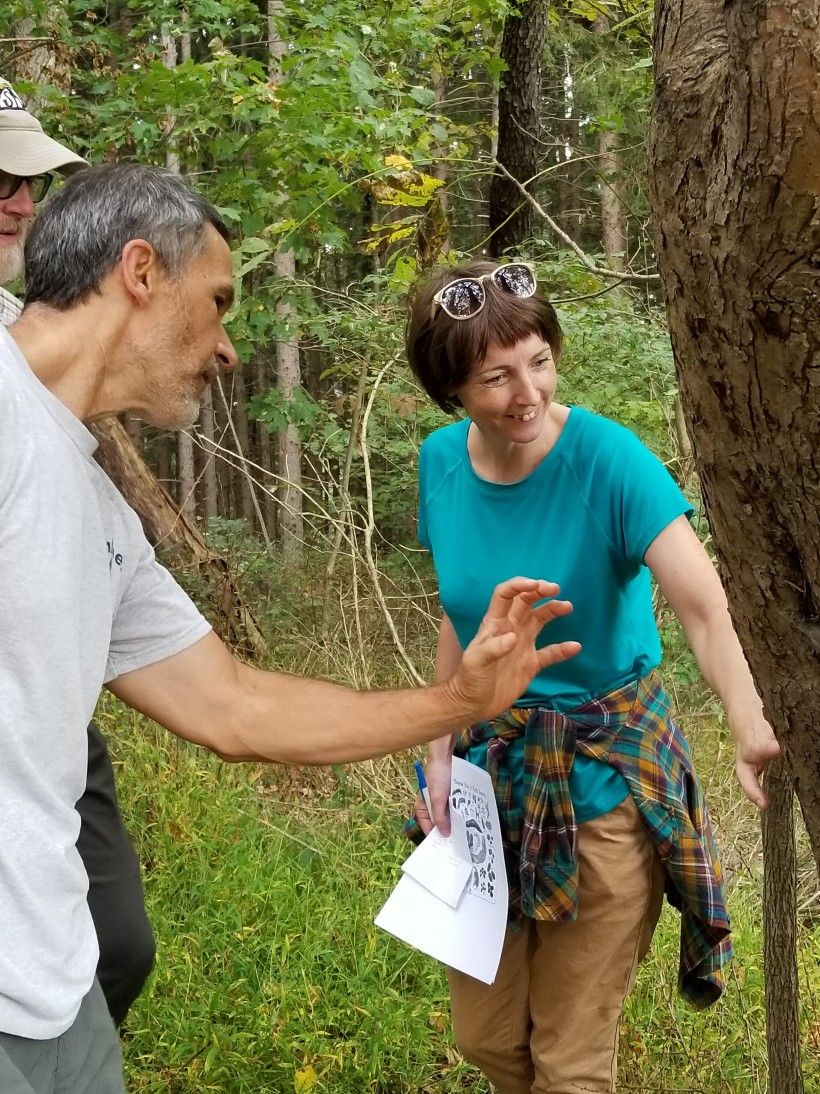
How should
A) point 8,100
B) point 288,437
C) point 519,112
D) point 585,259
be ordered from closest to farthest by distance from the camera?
point 8,100
point 585,259
point 519,112
point 288,437

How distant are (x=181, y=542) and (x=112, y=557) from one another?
14.4ft

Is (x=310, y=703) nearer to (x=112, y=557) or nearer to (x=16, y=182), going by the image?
(x=112, y=557)

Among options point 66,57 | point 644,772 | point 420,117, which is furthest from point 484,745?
point 66,57

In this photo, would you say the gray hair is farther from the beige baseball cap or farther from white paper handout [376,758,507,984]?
white paper handout [376,758,507,984]

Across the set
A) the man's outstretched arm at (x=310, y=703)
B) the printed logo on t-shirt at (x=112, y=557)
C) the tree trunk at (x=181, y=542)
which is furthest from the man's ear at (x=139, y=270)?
the tree trunk at (x=181, y=542)

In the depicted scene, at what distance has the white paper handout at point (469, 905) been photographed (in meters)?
2.18

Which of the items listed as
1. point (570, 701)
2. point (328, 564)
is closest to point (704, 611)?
point (570, 701)

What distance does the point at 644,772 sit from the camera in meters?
2.23

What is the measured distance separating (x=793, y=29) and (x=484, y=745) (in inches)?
70.7

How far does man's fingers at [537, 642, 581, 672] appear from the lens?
1891mm

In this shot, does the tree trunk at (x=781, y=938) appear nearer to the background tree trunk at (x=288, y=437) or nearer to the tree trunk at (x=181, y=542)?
the tree trunk at (x=181, y=542)

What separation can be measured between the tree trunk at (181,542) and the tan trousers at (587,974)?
3965 millimetres

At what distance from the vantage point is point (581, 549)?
2.17 metres

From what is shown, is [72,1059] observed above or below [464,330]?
below
